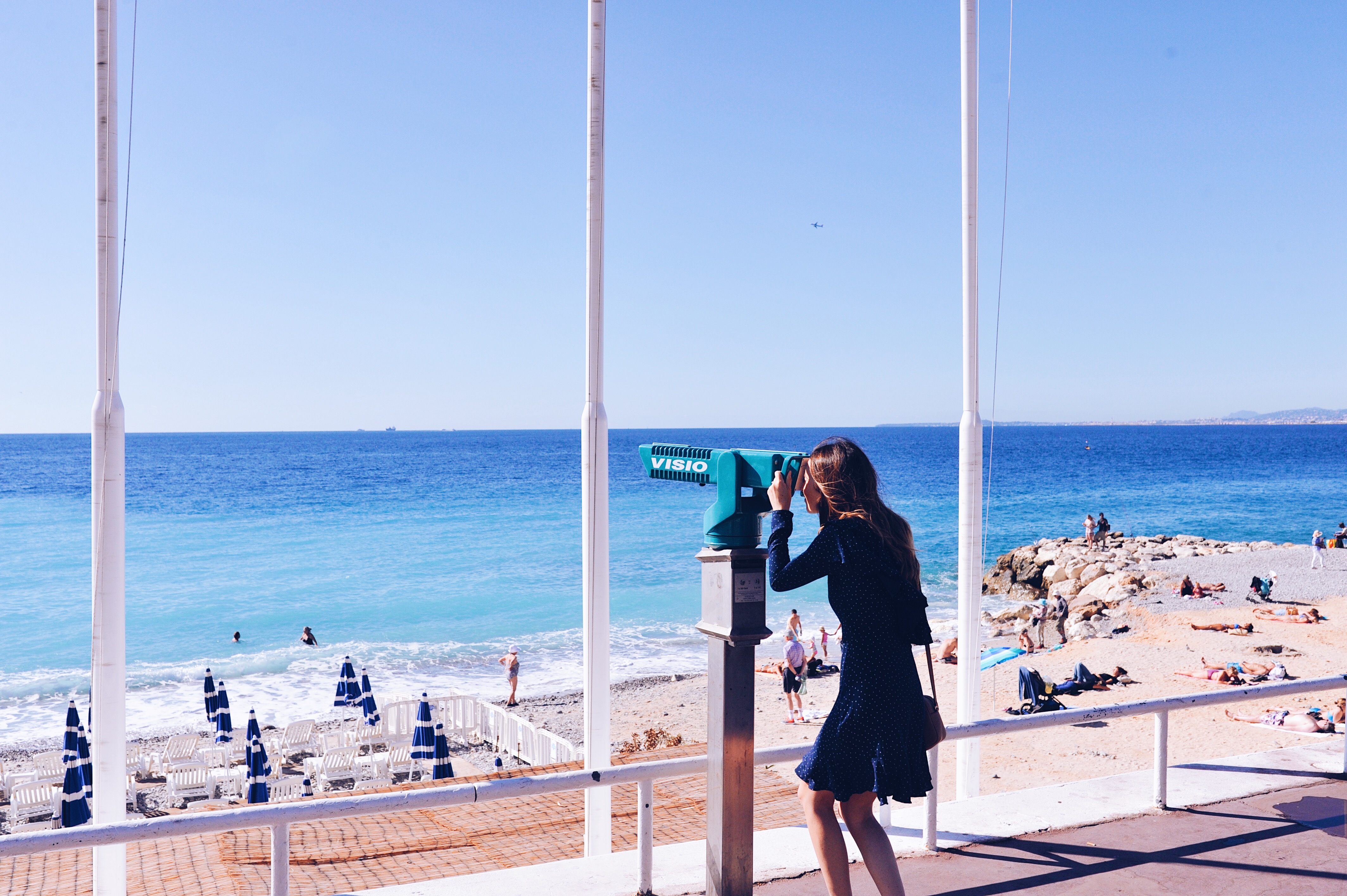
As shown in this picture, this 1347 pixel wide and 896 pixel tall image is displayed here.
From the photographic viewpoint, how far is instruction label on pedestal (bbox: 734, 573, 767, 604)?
2475mm

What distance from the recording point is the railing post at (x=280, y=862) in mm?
2758

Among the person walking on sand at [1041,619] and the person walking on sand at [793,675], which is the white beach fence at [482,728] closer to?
the person walking on sand at [793,675]

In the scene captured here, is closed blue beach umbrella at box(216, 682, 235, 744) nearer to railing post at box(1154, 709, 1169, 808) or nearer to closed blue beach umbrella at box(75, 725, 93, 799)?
closed blue beach umbrella at box(75, 725, 93, 799)

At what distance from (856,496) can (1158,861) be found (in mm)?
2199

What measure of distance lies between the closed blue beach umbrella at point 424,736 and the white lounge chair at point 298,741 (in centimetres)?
229

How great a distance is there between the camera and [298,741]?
38.7ft

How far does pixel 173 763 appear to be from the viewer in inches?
428

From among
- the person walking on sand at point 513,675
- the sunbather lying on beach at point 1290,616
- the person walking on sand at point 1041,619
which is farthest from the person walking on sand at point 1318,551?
the person walking on sand at point 513,675

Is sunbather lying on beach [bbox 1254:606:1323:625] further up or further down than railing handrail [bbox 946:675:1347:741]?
further down

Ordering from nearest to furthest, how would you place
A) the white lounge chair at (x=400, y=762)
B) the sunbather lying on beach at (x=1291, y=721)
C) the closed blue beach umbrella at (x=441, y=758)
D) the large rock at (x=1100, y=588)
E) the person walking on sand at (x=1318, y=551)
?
the closed blue beach umbrella at (x=441, y=758), the sunbather lying on beach at (x=1291, y=721), the white lounge chair at (x=400, y=762), the large rock at (x=1100, y=588), the person walking on sand at (x=1318, y=551)

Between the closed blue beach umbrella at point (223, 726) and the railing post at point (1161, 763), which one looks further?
the closed blue beach umbrella at point (223, 726)

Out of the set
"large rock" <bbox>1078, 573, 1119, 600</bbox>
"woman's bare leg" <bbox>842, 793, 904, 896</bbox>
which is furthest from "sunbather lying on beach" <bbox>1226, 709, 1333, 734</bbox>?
"large rock" <bbox>1078, 573, 1119, 600</bbox>

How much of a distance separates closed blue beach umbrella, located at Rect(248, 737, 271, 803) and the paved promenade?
7.18 metres

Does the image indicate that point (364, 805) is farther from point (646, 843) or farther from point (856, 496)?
point (856, 496)
